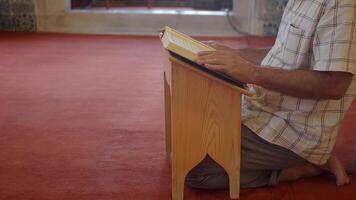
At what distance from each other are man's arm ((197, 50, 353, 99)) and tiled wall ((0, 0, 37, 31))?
3986 mm

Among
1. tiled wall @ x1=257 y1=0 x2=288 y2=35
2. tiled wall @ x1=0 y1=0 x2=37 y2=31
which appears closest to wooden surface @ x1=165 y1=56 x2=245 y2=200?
tiled wall @ x1=257 y1=0 x2=288 y2=35

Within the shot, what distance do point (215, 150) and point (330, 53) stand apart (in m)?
0.47

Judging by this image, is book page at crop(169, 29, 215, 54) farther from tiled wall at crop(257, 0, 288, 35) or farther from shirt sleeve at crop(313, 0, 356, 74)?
tiled wall at crop(257, 0, 288, 35)

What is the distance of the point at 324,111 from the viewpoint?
166cm

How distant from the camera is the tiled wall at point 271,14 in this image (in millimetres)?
4793

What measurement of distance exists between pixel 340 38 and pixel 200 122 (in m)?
0.49

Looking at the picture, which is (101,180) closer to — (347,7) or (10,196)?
(10,196)

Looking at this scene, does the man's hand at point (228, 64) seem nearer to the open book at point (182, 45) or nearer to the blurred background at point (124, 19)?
the open book at point (182, 45)

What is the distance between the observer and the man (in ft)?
4.80

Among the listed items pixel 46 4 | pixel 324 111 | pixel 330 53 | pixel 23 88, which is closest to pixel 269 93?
pixel 324 111

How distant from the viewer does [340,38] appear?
1.45 metres

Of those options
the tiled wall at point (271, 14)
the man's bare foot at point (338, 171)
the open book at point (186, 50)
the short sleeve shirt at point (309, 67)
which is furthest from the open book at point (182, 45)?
the tiled wall at point (271, 14)

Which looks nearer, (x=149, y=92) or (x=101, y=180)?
(x=101, y=180)

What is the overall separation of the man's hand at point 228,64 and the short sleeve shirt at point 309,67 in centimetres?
20
